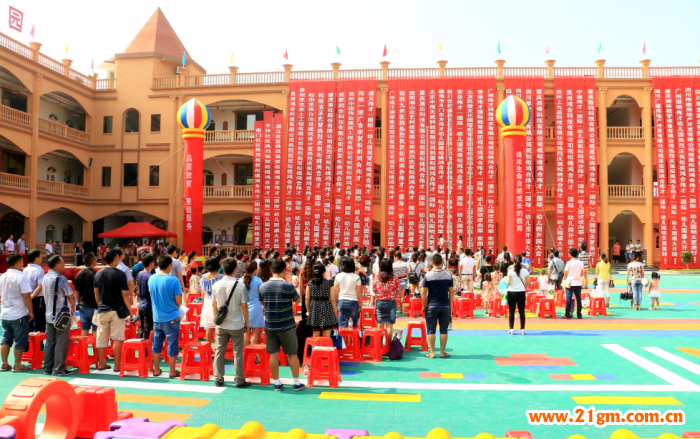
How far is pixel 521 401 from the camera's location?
16.4 feet

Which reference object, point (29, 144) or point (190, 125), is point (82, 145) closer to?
point (29, 144)

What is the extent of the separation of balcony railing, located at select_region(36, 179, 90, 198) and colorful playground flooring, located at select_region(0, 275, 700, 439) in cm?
1864

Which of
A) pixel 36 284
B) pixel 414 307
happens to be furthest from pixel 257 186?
pixel 36 284

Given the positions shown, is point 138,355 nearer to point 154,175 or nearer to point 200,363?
point 200,363

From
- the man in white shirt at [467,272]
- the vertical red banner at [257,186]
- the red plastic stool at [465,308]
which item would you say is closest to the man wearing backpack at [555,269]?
the man in white shirt at [467,272]

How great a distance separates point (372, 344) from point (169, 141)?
21.0 meters

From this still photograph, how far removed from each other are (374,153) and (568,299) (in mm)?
14805

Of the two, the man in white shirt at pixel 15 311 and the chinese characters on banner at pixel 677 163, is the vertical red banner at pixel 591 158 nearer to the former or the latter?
the chinese characters on banner at pixel 677 163

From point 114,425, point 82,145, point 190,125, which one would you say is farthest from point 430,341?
point 82,145

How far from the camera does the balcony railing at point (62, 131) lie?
21.9 metres

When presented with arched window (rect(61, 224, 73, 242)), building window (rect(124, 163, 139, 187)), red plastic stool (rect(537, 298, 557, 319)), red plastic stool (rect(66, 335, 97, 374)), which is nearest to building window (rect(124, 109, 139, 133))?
building window (rect(124, 163, 139, 187))

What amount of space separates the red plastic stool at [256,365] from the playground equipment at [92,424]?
2.22m

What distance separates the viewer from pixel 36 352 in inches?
251

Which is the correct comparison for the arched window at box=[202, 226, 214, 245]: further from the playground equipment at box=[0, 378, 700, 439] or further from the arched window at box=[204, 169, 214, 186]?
the playground equipment at box=[0, 378, 700, 439]
